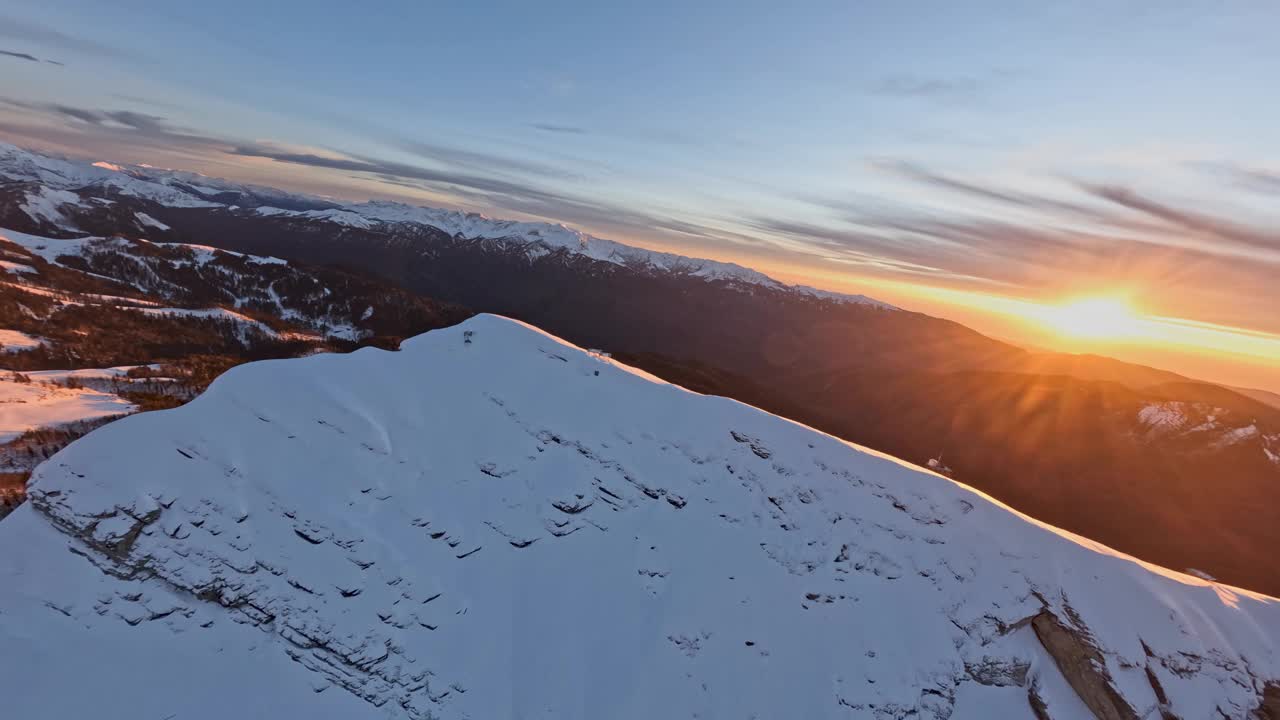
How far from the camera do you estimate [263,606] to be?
19688 millimetres

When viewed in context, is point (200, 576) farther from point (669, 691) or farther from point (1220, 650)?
point (1220, 650)

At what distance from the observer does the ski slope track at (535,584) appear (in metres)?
18.9

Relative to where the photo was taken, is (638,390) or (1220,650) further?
(638,390)

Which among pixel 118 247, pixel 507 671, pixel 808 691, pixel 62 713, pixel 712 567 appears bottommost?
pixel 118 247

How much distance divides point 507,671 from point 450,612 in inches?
144

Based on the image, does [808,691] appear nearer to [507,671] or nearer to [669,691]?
[669,691]

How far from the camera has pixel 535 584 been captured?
75.0ft

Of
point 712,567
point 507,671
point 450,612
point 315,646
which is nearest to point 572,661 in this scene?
point 507,671

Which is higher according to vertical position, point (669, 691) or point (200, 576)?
point (200, 576)

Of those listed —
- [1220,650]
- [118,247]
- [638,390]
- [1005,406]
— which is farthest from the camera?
[118,247]

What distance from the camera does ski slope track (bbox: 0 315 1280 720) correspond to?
18.9m

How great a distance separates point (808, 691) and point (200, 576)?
26.6 meters

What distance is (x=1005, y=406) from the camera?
128 meters

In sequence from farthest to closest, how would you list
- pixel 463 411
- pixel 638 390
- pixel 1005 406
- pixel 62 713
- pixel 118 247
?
1. pixel 118 247
2. pixel 1005 406
3. pixel 638 390
4. pixel 463 411
5. pixel 62 713
